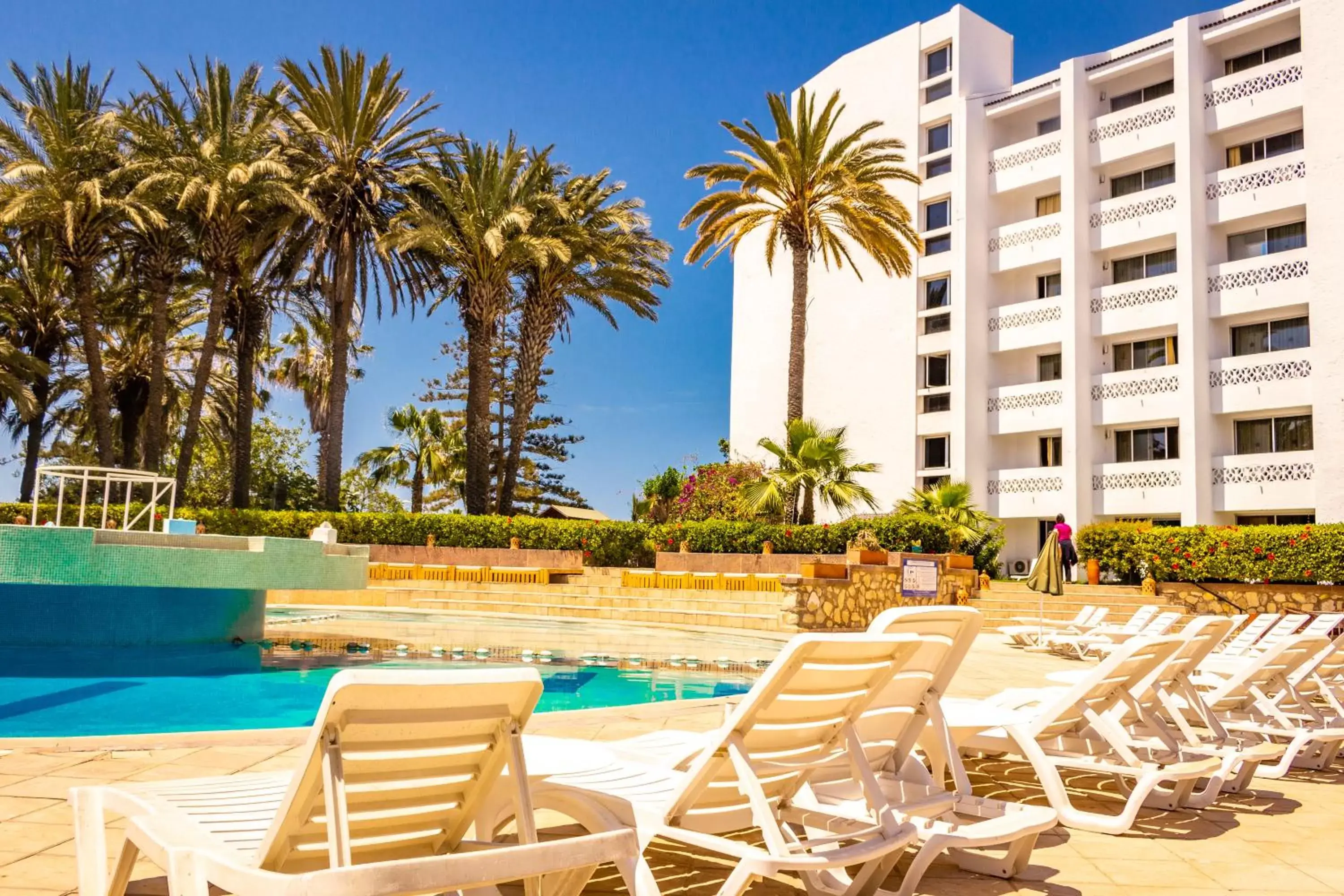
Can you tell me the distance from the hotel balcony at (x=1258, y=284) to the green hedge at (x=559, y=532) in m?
10.1

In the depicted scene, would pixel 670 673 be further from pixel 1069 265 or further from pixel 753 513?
pixel 1069 265

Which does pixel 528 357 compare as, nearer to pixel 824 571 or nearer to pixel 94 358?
pixel 94 358

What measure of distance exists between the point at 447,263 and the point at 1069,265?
1925 cm

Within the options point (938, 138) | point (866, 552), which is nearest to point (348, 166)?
point (866, 552)

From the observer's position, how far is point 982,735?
4.50 metres

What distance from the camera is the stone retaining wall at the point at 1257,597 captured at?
794 inches

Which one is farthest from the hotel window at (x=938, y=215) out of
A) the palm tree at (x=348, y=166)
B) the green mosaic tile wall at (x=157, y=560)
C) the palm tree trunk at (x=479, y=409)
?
the green mosaic tile wall at (x=157, y=560)

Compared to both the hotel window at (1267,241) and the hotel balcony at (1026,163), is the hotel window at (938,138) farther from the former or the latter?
the hotel window at (1267,241)

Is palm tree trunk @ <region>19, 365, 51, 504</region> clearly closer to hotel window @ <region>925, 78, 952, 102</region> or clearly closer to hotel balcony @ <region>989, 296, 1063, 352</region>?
hotel balcony @ <region>989, 296, 1063, 352</region>

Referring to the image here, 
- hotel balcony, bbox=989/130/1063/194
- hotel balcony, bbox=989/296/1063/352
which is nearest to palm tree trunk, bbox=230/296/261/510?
hotel balcony, bbox=989/296/1063/352

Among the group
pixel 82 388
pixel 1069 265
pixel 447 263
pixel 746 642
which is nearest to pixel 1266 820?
pixel 746 642

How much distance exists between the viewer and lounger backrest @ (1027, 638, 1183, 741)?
13.6 feet

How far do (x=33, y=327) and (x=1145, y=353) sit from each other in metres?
35.1

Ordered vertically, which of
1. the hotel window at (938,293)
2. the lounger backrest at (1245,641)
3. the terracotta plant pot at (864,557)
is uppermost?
the hotel window at (938,293)
